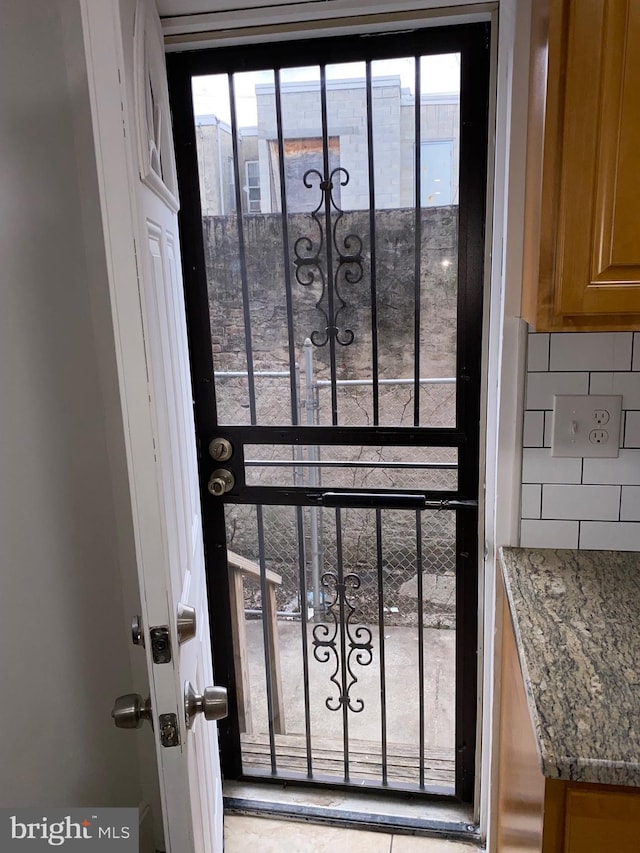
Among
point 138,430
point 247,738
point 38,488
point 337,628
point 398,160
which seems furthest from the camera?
point 247,738

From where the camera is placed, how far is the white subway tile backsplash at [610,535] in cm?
139

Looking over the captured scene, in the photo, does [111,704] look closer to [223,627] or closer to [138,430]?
[223,627]

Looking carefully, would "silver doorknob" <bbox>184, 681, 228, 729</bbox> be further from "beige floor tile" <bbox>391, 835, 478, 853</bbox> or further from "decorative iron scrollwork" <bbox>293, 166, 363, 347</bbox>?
"beige floor tile" <bbox>391, 835, 478, 853</bbox>

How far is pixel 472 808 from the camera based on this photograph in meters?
1.75

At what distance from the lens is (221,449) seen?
1632 millimetres

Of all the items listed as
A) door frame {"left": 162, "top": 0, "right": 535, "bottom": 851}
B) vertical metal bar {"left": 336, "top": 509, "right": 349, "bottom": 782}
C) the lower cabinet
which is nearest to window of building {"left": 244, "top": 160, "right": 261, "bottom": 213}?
door frame {"left": 162, "top": 0, "right": 535, "bottom": 851}

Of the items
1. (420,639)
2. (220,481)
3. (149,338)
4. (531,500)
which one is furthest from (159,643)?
(420,639)

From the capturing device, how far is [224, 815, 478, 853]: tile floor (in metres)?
1.68

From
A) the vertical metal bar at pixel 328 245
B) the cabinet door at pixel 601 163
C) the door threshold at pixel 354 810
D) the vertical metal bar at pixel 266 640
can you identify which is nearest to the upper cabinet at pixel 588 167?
the cabinet door at pixel 601 163

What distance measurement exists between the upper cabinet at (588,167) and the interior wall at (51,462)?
2.91ft

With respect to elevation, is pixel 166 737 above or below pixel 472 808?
above

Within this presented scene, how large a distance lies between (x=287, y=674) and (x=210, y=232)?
1.20 m

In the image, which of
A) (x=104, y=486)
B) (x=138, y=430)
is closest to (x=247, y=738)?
(x=104, y=486)

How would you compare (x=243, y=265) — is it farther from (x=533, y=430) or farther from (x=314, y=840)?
(x=314, y=840)
